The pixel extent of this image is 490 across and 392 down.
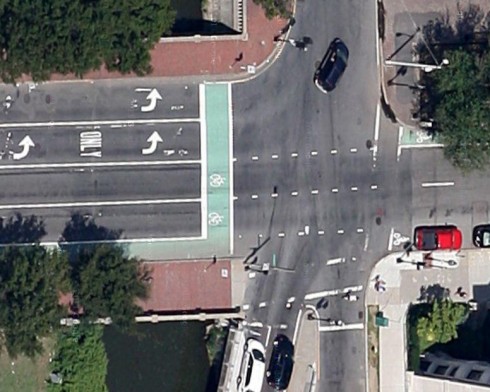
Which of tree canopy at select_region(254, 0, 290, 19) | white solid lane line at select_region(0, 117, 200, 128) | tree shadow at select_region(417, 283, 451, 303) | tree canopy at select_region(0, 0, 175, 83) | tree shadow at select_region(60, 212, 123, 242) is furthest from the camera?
tree shadow at select_region(417, 283, 451, 303)

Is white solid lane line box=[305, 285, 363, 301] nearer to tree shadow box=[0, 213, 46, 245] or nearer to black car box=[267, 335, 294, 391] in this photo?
black car box=[267, 335, 294, 391]

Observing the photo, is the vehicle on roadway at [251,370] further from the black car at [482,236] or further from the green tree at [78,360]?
the black car at [482,236]

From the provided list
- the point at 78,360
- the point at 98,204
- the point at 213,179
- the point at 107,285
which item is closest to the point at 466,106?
the point at 213,179

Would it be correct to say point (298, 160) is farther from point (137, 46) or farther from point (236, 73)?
point (137, 46)

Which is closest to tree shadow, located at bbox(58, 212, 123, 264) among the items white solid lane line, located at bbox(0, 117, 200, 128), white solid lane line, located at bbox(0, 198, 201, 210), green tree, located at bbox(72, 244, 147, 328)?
white solid lane line, located at bbox(0, 198, 201, 210)

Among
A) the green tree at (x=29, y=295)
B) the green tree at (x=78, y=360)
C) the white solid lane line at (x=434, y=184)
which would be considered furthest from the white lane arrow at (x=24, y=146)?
the white solid lane line at (x=434, y=184)
